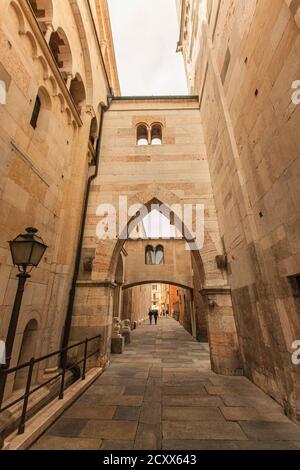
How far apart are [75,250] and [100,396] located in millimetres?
3720

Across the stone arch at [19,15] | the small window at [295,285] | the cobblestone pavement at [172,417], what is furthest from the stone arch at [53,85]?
the cobblestone pavement at [172,417]

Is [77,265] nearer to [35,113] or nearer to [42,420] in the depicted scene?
[42,420]

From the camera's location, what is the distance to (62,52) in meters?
6.26

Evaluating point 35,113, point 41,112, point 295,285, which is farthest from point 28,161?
point 295,285

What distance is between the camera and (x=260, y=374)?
14.2 ft

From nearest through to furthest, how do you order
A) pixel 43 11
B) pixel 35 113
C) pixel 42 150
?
pixel 42 150 → pixel 35 113 → pixel 43 11

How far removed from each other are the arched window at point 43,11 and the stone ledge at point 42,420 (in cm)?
836

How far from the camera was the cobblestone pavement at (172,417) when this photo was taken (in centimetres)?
258

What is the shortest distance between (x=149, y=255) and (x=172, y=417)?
11.5 metres

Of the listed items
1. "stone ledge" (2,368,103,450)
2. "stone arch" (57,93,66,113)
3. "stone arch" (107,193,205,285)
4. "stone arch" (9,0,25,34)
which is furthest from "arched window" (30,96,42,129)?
"stone ledge" (2,368,103,450)

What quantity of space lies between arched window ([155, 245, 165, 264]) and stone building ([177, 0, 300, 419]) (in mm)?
8315

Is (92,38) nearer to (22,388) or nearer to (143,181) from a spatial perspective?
(143,181)

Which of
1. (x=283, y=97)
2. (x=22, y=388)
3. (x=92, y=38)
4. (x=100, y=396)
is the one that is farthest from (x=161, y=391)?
(x=92, y=38)
